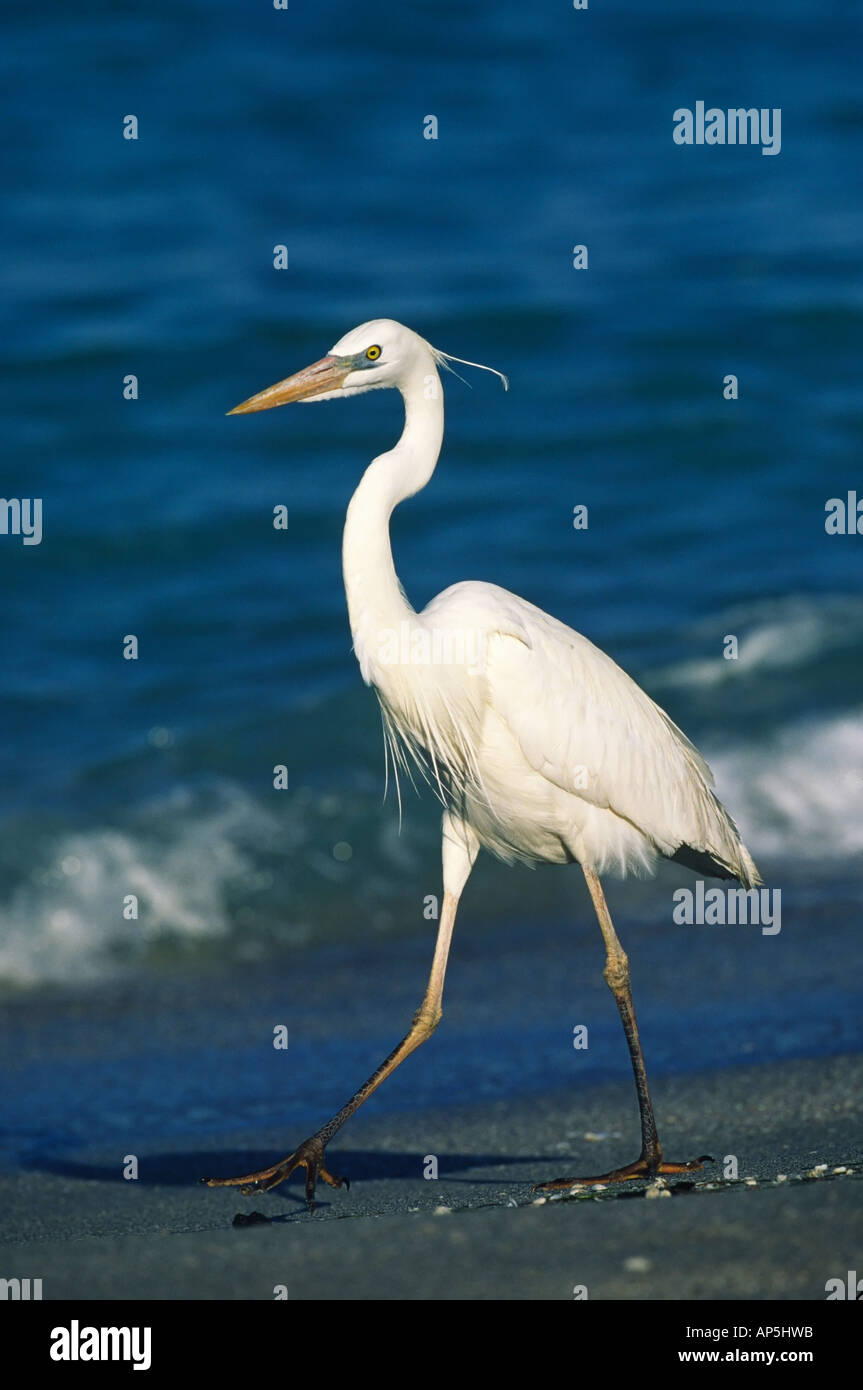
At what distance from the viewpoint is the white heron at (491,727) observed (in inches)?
183

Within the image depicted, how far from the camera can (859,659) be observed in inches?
347

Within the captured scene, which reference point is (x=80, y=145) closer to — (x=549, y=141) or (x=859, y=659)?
(x=549, y=141)

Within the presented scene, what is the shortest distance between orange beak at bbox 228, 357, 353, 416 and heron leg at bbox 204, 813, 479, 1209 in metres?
1.49

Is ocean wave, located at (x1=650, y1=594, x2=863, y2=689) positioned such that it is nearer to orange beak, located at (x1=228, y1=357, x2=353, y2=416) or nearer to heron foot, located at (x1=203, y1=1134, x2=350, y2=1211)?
orange beak, located at (x1=228, y1=357, x2=353, y2=416)

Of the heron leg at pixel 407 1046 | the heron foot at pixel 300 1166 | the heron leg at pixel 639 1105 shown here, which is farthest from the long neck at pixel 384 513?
the heron foot at pixel 300 1166

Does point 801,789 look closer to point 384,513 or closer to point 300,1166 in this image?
point 384,513

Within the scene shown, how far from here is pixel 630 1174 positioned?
4555 millimetres

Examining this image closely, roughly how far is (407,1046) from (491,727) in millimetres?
1009

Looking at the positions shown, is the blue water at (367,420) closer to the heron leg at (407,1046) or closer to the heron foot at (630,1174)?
the heron leg at (407,1046)

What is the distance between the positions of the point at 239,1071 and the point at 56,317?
7760 millimetres

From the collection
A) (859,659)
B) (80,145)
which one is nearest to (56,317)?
(80,145)

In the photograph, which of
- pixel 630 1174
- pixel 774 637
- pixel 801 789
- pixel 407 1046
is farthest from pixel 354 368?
pixel 774 637

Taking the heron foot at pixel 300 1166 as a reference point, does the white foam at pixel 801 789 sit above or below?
above

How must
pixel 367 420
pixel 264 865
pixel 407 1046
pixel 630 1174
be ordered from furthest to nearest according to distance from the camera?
pixel 367 420 → pixel 264 865 → pixel 407 1046 → pixel 630 1174
